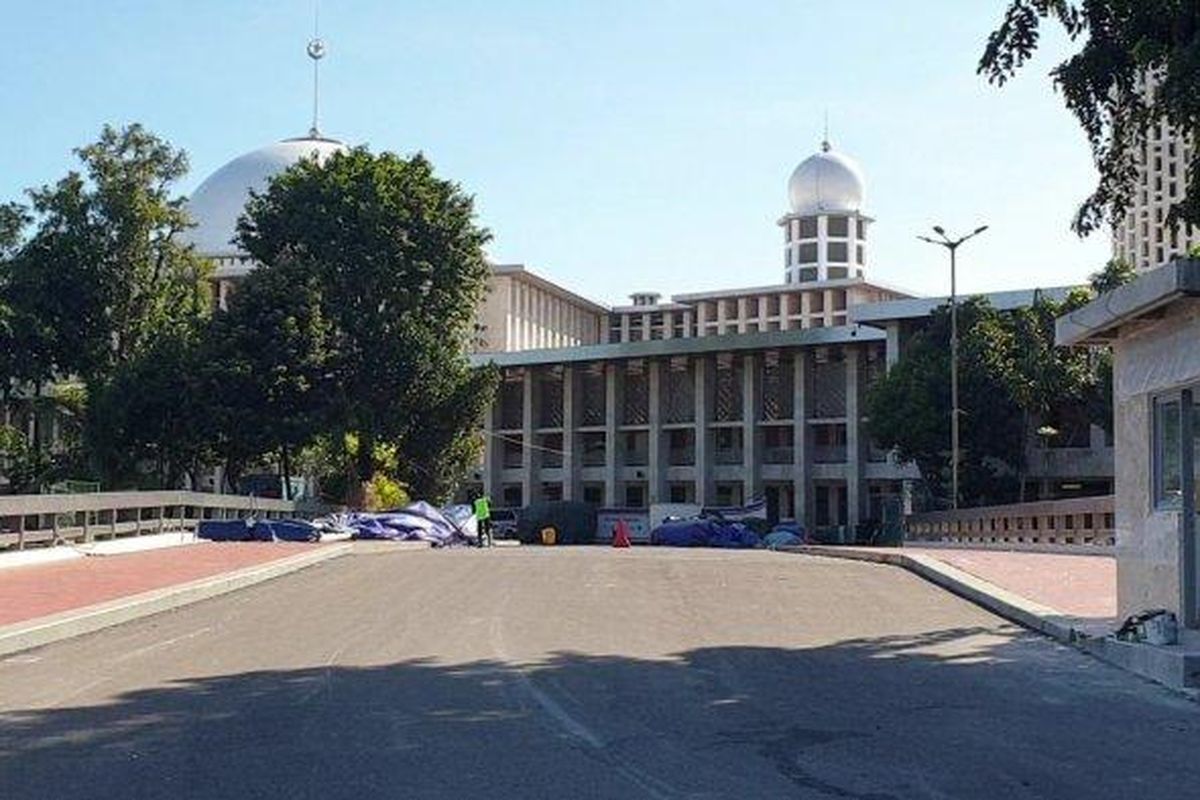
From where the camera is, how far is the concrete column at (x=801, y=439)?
75.2m

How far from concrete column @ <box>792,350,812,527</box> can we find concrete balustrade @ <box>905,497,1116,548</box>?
26666 millimetres

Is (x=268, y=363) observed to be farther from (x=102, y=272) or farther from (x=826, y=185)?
(x=826, y=185)

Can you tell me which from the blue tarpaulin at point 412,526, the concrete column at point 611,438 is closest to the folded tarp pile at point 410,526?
the blue tarpaulin at point 412,526

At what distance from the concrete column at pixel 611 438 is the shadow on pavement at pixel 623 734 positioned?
7096 cm

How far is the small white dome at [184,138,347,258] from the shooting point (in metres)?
99.4

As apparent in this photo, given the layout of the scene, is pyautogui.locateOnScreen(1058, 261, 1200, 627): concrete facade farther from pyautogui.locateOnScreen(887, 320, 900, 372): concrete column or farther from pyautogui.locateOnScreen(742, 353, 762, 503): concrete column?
pyautogui.locateOnScreen(742, 353, 762, 503): concrete column

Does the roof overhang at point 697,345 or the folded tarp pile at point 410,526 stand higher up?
the roof overhang at point 697,345

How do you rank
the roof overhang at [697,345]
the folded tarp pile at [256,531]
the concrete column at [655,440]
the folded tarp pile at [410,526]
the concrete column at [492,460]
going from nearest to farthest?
the folded tarp pile at [256,531]
the folded tarp pile at [410,526]
the roof overhang at [697,345]
the concrete column at [655,440]
the concrete column at [492,460]

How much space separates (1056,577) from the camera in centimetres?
2119

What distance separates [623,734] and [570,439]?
7593cm

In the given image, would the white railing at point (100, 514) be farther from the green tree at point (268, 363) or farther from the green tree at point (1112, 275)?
the green tree at point (1112, 275)

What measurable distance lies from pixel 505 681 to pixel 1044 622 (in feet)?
21.7

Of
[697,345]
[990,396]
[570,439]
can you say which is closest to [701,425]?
[697,345]

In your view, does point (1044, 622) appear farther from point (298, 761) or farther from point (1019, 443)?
point (1019, 443)
